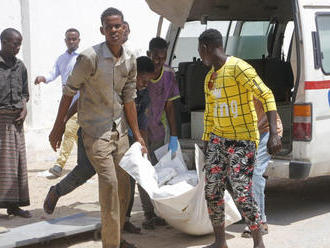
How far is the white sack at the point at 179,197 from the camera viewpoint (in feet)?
16.0

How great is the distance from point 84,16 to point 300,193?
464 cm

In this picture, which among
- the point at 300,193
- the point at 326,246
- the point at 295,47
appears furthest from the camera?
the point at 300,193

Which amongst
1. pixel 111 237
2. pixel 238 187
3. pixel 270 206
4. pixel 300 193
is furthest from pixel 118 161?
pixel 300 193

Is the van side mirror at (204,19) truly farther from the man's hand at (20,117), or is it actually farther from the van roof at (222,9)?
the man's hand at (20,117)

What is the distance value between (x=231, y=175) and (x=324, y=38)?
1940mm

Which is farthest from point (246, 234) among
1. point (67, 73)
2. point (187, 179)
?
point (67, 73)

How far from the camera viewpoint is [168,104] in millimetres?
6051

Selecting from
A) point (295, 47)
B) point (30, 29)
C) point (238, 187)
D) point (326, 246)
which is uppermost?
point (30, 29)

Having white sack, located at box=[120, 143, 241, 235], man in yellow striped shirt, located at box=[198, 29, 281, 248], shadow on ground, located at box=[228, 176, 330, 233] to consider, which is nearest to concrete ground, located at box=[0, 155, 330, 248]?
shadow on ground, located at box=[228, 176, 330, 233]

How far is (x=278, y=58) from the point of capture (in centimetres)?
824

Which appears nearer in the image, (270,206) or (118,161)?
(118,161)

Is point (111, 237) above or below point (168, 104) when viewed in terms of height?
below

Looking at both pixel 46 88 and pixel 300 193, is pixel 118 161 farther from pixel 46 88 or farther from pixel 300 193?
pixel 46 88

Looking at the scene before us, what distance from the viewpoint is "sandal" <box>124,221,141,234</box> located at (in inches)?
225
